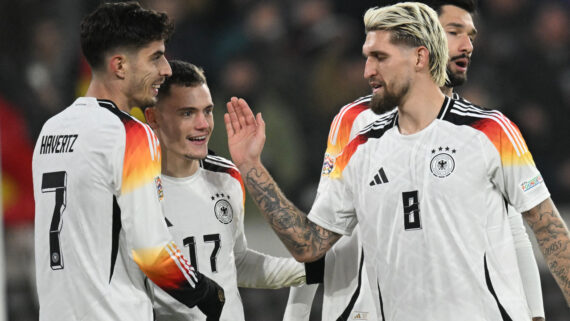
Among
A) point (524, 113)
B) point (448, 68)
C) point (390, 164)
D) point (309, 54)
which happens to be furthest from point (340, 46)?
point (390, 164)

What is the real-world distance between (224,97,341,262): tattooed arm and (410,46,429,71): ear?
73 centimetres

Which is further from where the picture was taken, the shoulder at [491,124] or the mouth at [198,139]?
the mouth at [198,139]

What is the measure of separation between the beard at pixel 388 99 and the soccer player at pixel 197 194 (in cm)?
84

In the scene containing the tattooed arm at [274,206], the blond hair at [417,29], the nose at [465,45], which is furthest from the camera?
the nose at [465,45]

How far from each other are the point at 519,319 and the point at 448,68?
1320mm

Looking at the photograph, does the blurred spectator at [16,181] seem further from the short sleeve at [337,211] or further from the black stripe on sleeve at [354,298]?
the short sleeve at [337,211]

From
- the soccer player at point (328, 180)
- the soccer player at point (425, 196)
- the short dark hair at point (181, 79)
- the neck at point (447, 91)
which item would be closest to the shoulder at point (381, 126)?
the soccer player at point (425, 196)

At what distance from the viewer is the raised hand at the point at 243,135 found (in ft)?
11.7

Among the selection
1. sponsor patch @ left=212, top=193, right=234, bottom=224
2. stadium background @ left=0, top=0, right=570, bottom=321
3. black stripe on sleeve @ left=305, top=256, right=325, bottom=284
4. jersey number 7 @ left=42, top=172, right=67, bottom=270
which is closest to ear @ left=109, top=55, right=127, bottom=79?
jersey number 7 @ left=42, top=172, right=67, bottom=270

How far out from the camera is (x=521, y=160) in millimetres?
3164

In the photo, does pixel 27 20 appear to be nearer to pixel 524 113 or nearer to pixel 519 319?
pixel 524 113

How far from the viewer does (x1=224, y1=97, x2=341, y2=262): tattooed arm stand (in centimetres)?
351

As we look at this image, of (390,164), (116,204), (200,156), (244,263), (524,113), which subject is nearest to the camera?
(116,204)

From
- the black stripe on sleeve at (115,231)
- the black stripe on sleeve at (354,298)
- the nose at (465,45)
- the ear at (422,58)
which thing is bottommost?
the black stripe on sleeve at (354,298)
